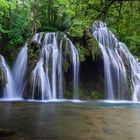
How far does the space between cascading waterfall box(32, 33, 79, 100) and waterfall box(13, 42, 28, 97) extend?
1.15m

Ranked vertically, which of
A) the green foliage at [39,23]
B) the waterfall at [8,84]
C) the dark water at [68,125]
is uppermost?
the green foliage at [39,23]

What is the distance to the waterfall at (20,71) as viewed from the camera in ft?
67.3

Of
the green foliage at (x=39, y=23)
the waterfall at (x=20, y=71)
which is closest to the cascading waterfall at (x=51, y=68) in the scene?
the green foliage at (x=39, y=23)

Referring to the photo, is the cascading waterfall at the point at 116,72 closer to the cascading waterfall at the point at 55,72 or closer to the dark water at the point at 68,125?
the cascading waterfall at the point at 55,72

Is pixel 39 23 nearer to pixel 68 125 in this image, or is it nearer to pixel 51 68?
pixel 51 68

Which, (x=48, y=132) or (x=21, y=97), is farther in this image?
(x=21, y=97)

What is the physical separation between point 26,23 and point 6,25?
1.65m

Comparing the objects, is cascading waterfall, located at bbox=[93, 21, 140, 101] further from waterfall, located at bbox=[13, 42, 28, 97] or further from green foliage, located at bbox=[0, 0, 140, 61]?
waterfall, located at bbox=[13, 42, 28, 97]

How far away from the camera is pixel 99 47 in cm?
2214

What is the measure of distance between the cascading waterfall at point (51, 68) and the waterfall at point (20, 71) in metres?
1.15

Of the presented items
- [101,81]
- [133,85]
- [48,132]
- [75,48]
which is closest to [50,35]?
[75,48]

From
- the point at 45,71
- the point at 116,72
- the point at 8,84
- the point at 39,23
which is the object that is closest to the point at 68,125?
the point at 45,71

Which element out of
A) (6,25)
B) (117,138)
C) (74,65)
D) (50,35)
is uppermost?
(6,25)

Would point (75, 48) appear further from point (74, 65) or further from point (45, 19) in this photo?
point (45, 19)
